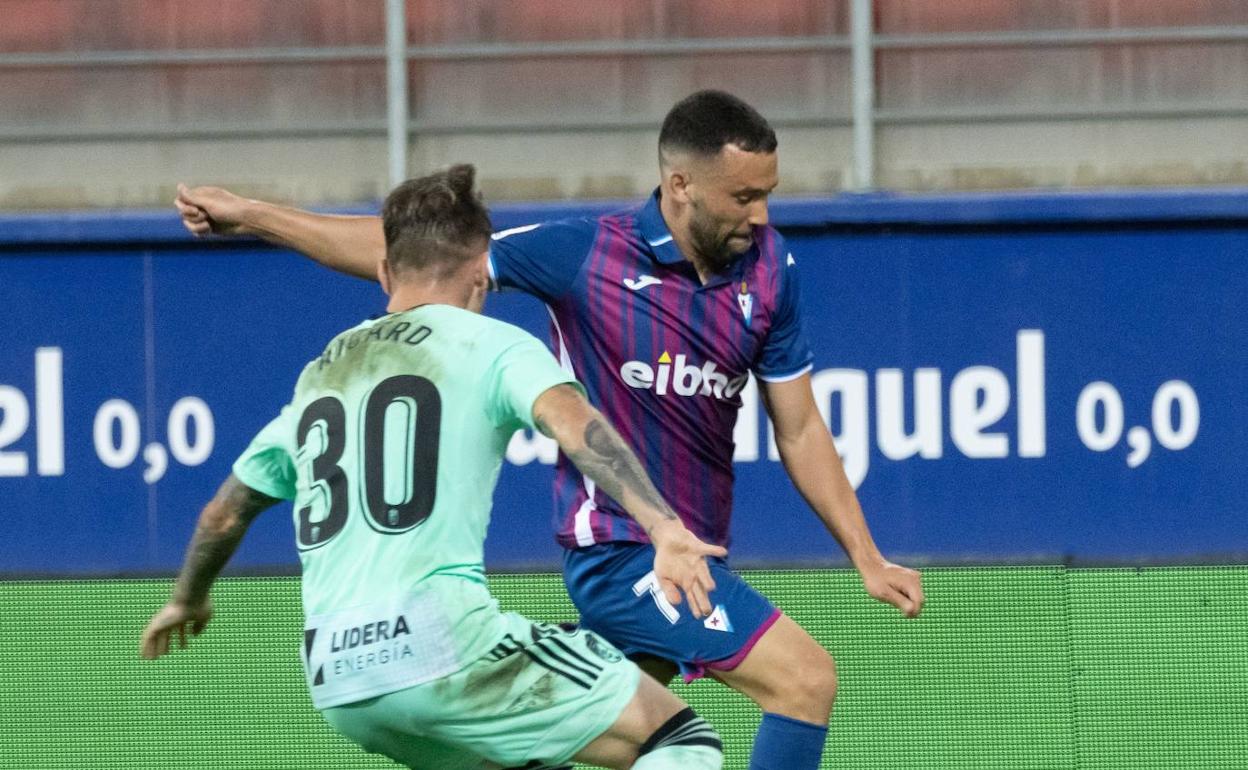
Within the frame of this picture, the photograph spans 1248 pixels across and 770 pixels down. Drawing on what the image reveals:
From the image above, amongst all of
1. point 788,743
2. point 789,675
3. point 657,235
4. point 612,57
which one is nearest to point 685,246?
point 657,235

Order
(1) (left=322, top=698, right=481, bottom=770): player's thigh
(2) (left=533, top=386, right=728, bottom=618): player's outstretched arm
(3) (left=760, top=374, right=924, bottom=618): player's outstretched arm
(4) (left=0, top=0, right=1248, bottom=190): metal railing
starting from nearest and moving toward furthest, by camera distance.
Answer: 1. (2) (left=533, top=386, right=728, bottom=618): player's outstretched arm
2. (1) (left=322, top=698, right=481, bottom=770): player's thigh
3. (3) (left=760, top=374, right=924, bottom=618): player's outstretched arm
4. (4) (left=0, top=0, right=1248, bottom=190): metal railing

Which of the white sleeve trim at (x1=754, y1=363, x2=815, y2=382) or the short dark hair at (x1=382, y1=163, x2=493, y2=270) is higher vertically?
the short dark hair at (x1=382, y1=163, x2=493, y2=270)

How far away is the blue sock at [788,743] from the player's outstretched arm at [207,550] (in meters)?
1.19

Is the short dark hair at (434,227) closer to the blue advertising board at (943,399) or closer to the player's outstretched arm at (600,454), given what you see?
the player's outstretched arm at (600,454)

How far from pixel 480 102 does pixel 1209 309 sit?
348 centimetres

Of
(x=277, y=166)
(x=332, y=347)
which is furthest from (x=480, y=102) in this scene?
(x=332, y=347)

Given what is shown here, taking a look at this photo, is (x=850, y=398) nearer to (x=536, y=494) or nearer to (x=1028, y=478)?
(x=1028, y=478)

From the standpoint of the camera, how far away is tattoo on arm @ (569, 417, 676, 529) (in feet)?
10.1

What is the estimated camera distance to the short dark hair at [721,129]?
4.11 metres

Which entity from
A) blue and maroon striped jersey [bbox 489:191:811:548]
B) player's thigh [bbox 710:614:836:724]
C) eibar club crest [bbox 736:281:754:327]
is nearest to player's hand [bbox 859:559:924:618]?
player's thigh [bbox 710:614:836:724]

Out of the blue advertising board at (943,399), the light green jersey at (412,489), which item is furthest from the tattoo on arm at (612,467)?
the blue advertising board at (943,399)

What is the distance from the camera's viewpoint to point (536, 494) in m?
7.85

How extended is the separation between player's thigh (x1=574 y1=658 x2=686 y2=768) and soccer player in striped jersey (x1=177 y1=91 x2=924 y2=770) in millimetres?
768

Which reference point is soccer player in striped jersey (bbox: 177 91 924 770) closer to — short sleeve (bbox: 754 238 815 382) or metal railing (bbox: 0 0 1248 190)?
short sleeve (bbox: 754 238 815 382)
